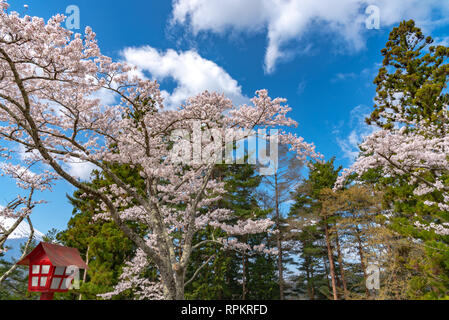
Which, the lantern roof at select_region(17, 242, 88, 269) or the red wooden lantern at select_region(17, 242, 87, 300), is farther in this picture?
the lantern roof at select_region(17, 242, 88, 269)

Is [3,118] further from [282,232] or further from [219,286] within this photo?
[282,232]

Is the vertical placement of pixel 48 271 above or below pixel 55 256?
below

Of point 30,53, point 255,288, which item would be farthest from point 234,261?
point 30,53

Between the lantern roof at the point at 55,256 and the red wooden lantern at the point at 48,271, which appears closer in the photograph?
the red wooden lantern at the point at 48,271

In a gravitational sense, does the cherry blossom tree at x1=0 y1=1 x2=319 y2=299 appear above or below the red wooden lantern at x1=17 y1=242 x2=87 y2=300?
above

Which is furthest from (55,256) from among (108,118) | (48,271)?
(108,118)

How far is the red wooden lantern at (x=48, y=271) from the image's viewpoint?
476cm

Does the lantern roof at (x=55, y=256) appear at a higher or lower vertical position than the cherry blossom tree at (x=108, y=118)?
lower

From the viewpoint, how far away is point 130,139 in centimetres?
712

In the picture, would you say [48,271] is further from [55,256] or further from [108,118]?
[108,118]

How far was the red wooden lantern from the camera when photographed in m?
4.76

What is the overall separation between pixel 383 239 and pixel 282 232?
7224mm

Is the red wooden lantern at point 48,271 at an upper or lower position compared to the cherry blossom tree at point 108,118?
lower

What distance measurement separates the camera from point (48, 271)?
4.82m
